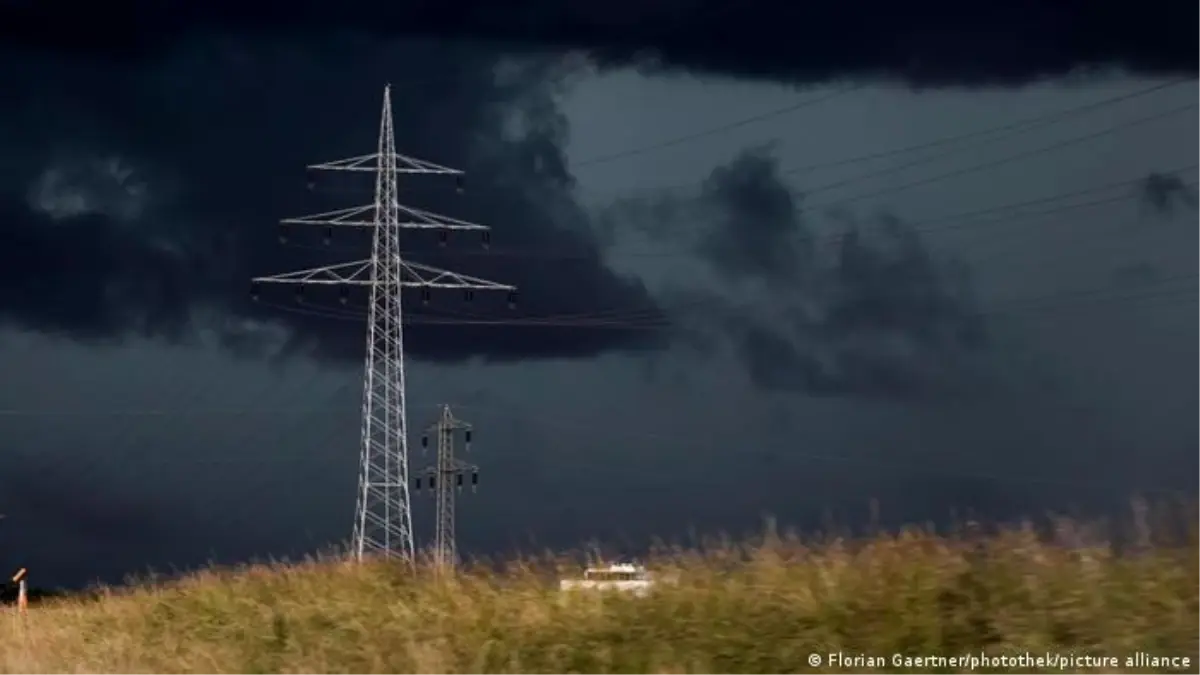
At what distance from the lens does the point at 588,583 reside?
15953mm

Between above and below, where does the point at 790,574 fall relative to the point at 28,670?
above

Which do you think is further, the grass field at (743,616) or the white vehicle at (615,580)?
the white vehicle at (615,580)

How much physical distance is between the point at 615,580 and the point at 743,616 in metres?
2.75

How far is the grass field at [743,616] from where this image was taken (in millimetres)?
11398

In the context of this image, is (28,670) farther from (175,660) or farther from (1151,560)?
(1151,560)

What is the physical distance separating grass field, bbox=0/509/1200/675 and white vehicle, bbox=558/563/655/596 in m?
0.18

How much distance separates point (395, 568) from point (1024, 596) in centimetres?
1016

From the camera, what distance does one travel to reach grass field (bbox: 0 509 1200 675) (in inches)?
449

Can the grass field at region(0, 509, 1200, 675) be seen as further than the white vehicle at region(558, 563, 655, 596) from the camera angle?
No

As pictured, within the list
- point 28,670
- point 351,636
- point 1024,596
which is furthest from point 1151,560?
point 28,670

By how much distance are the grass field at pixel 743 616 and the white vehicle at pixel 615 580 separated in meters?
0.18

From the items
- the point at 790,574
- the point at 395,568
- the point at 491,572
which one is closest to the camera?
the point at 790,574

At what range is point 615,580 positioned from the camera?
52.0 ft

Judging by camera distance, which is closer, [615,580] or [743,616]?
[743,616]
